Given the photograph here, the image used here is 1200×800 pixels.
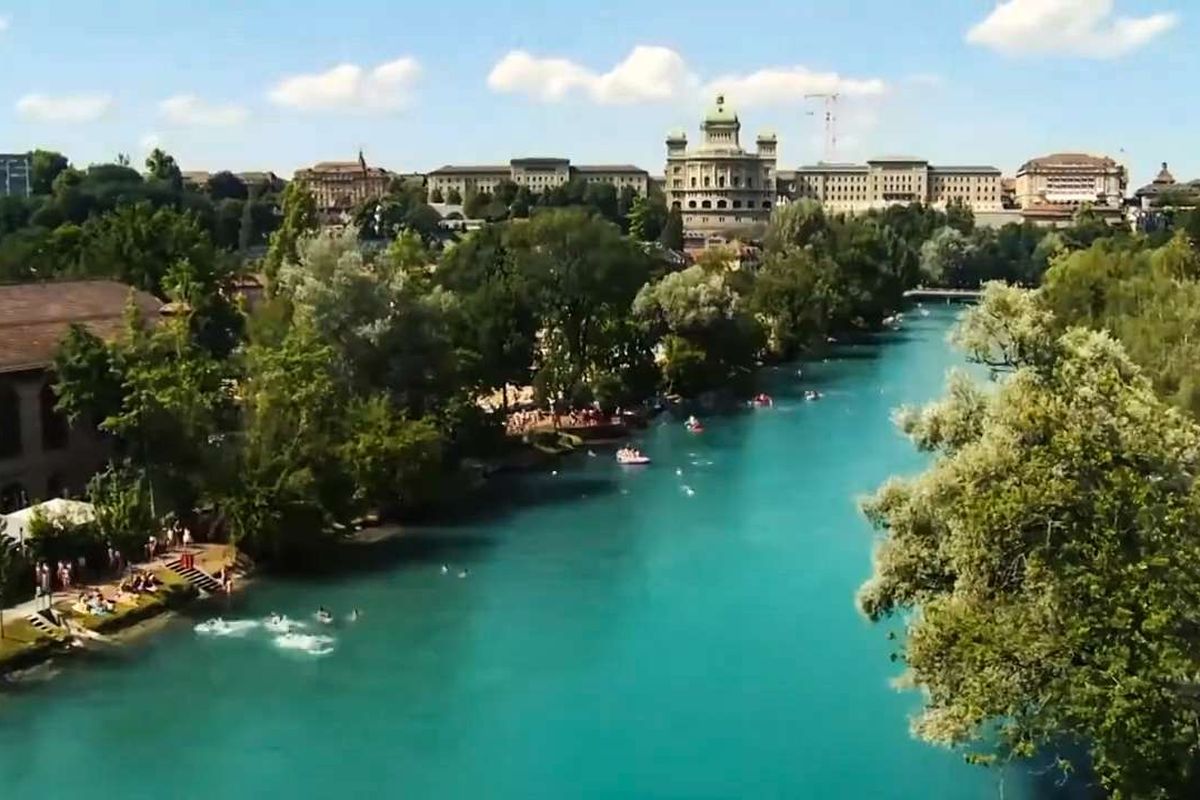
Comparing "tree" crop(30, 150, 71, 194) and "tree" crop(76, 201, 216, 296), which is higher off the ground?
"tree" crop(30, 150, 71, 194)

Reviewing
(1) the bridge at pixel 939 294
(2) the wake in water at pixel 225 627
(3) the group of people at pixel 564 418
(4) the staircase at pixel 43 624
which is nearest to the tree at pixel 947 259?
(1) the bridge at pixel 939 294

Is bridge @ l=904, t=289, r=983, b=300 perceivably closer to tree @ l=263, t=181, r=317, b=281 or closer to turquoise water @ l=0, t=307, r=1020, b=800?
tree @ l=263, t=181, r=317, b=281

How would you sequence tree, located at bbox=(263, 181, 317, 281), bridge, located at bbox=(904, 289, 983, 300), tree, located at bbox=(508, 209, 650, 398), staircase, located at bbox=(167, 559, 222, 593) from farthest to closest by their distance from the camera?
bridge, located at bbox=(904, 289, 983, 300) → tree, located at bbox=(508, 209, 650, 398) → tree, located at bbox=(263, 181, 317, 281) → staircase, located at bbox=(167, 559, 222, 593)

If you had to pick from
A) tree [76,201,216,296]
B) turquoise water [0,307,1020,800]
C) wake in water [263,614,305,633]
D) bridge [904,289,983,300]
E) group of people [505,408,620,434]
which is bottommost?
turquoise water [0,307,1020,800]

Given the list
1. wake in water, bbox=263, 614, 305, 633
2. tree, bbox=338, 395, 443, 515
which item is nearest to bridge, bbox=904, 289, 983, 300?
tree, bbox=338, 395, 443, 515

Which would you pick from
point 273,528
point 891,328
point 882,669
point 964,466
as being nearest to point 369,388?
point 273,528

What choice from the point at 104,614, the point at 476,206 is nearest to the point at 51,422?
the point at 104,614
